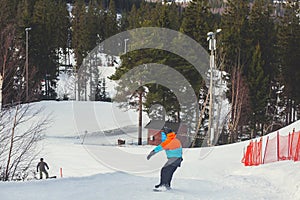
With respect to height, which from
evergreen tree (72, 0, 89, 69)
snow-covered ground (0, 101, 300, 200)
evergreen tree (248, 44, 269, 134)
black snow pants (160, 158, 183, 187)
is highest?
evergreen tree (72, 0, 89, 69)

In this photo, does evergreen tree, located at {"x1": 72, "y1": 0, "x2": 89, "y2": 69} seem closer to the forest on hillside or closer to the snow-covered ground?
the forest on hillside

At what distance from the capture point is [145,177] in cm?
1214

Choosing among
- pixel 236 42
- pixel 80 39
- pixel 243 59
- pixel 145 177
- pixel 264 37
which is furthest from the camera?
pixel 80 39

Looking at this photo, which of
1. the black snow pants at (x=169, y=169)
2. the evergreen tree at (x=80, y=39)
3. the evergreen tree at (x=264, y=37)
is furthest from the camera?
the evergreen tree at (x=80, y=39)

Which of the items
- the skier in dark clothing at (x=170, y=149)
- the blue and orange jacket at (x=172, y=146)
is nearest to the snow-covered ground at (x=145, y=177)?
the skier in dark clothing at (x=170, y=149)

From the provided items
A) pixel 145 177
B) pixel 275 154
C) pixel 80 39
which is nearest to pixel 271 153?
pixel 275 154

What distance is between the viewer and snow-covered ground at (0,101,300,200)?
9.12m

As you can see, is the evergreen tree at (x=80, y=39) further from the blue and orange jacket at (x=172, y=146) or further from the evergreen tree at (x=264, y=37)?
the blue and orange jacket at (x=172, y=146)

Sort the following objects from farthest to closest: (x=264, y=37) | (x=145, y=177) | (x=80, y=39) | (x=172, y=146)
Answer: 1. (x=80, y=39)
2. (x=264, y=37)
3. (x=145, y=177)
4. (x=172, y=146)

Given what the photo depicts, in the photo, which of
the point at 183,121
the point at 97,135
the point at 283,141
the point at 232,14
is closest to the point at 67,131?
the point at 97,135

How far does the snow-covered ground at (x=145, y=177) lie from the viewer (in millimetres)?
9125

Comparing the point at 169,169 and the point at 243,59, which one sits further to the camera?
the point at 243,59

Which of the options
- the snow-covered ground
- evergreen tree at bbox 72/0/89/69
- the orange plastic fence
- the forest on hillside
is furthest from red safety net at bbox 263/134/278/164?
evergreen tree at bbox 72/0/89/69

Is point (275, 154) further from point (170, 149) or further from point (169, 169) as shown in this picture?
point (170, 149)
